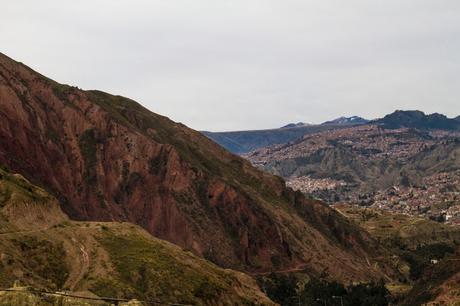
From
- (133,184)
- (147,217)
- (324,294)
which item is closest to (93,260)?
(324,294)

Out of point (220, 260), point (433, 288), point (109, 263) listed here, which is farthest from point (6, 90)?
point (433, 288)

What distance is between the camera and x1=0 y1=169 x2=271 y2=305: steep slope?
9025 centimetres

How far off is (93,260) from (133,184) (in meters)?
89.5

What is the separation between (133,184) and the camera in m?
187

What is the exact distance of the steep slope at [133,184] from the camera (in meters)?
169

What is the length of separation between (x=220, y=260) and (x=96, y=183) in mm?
43719

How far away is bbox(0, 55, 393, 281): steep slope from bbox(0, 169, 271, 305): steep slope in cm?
5282

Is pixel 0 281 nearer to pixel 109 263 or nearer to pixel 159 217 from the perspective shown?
pixel 109 263

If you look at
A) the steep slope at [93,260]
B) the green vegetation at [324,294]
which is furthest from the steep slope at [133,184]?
the steep slope at [93,260]

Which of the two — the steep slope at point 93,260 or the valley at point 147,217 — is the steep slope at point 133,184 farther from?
the steep slope at point 93,260

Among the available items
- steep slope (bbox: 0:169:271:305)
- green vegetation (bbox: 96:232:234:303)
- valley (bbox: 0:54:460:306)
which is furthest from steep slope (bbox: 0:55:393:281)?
green vegetation (bbox: 96:232:234:303)

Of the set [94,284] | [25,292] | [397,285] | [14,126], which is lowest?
[397,285]

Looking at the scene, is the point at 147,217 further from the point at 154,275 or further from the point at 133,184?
the point at 154,275

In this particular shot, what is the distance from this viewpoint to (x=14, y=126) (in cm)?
16612
